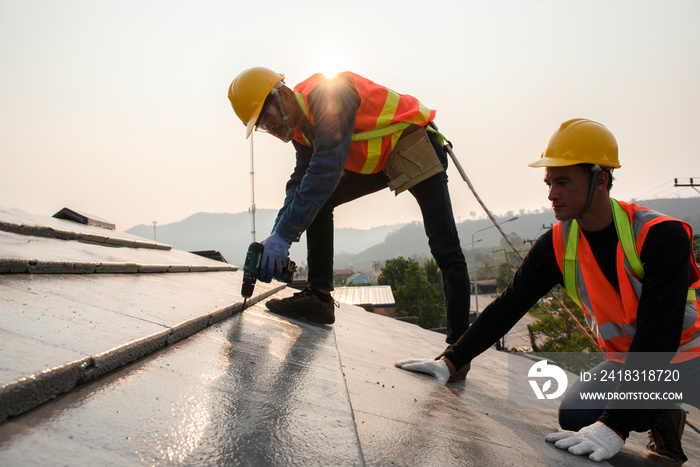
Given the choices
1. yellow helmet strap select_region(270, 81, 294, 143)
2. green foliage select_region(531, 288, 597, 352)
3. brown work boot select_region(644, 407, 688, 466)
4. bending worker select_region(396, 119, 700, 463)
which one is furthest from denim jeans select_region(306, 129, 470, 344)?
green foliage select_region(531, 288, 597, 352)

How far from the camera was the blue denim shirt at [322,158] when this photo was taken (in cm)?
260

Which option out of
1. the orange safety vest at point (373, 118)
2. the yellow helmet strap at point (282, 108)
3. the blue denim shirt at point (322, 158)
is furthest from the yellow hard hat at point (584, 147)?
the yellow helmet strap at point (282, 108)

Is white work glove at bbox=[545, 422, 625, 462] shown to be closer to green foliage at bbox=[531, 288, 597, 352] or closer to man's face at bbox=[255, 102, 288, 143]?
man's face at bbox=[255, 102, 288, 143]

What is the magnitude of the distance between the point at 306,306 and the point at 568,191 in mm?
1729

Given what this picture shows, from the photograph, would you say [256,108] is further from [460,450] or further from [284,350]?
[460,450]

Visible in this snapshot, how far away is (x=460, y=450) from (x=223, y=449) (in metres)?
0.71

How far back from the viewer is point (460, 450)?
1.29 m

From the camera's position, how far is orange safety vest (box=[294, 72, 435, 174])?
2840 mm

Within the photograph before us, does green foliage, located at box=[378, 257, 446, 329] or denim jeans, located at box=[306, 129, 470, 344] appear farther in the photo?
green foliage, located at box=[378, 257, 446, 329]

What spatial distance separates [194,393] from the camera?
1.16 meters

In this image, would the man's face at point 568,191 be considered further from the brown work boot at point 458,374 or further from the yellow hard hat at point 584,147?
the brown work boot at point 458,374

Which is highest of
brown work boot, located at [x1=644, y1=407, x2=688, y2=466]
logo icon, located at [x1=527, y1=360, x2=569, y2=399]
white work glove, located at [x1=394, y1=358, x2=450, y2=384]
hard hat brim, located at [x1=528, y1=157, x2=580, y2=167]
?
hard hat brim, located at [x1=528, y1=157, x2=580, y2=167]

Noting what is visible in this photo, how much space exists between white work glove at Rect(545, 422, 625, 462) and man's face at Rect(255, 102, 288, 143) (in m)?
2.25

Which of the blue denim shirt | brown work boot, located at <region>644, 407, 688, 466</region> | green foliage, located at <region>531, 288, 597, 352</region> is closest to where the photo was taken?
brown work boot, located at <region>644, 407, 688, 466</region>
